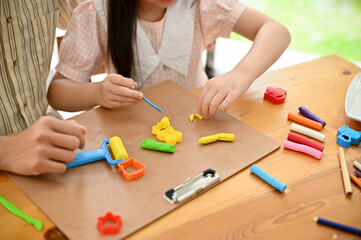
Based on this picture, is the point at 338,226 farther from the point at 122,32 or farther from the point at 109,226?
the point at 122,32

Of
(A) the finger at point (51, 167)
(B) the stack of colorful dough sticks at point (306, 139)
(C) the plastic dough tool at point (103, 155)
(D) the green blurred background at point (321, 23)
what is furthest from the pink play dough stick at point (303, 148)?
(D) the green blurred background at point (321, 23)

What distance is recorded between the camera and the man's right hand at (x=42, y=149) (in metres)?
0.62

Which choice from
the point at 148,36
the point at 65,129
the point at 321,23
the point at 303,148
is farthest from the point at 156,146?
the point at 321,23

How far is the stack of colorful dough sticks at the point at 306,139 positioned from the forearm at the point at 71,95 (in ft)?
1.57

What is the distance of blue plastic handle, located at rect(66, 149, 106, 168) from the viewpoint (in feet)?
2.15

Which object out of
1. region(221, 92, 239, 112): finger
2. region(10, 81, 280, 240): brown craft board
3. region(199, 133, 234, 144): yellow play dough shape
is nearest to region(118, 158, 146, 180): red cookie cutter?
region(10, 81, 280, 240): brown craft board

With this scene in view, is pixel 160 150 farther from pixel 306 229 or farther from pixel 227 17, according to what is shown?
pixel 227 17

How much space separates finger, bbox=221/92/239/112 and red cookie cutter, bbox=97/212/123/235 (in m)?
0.38

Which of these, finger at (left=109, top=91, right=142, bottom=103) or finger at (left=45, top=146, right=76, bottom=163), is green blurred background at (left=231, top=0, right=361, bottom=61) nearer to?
finger at (left=109, top=91, right=142, bottom=103)

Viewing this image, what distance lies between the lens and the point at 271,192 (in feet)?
2.05

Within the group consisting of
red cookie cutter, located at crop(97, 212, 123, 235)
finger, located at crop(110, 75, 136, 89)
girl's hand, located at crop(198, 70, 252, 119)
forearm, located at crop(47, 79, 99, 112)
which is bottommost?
forearm, located at crop(47, 79, 99, 112)

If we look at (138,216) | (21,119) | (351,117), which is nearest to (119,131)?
(138,216)

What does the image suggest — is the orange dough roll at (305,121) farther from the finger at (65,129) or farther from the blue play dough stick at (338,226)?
the finger at (65,129)

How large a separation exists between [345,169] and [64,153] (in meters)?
0.52
